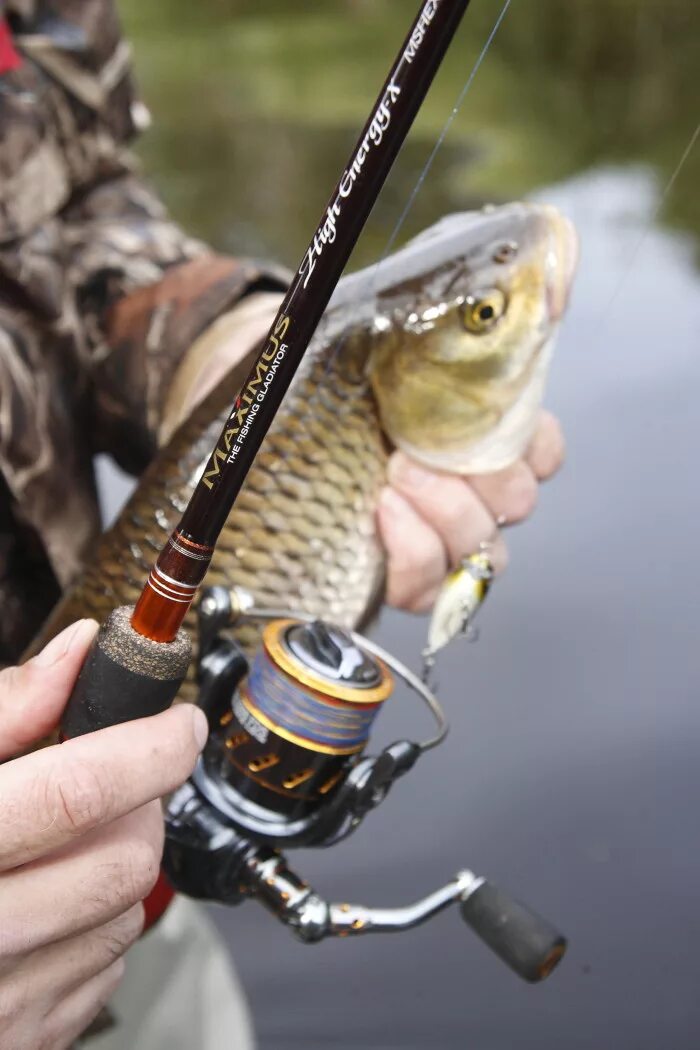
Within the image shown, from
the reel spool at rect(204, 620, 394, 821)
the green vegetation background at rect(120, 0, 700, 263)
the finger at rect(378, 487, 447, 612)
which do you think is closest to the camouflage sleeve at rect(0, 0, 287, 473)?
the finger at rect(378, 487, 447, 612)

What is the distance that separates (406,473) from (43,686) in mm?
589

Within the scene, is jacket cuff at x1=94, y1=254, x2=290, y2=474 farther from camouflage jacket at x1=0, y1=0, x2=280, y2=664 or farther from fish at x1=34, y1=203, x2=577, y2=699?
fish at x1=34, y1=203, x2=577, y2=699

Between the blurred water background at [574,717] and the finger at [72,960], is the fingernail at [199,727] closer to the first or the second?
the finger at [72,960]

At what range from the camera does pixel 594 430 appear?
2727 mm

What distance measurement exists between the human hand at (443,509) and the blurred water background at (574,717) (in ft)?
1.02

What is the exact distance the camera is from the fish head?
45.6 inches

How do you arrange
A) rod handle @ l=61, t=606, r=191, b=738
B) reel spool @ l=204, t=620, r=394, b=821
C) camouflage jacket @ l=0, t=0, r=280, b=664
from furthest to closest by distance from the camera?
camouflage jacket @ l=0, t=0, r=280, b=664 → reel spool @ l=204, t=620, r=394, b=821 → rod handle @ l=61, t=606, r=191, b=738

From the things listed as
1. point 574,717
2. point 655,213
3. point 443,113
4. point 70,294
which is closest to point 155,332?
point 70,294

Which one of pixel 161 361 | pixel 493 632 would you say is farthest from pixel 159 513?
pixel 493 632

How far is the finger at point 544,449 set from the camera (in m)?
1.27

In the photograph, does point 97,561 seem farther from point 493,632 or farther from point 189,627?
point 493,632

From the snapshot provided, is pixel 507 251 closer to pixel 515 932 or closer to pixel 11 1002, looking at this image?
pixel 515 932

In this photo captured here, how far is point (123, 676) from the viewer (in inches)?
27.7

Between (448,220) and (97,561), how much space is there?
1.78ft
